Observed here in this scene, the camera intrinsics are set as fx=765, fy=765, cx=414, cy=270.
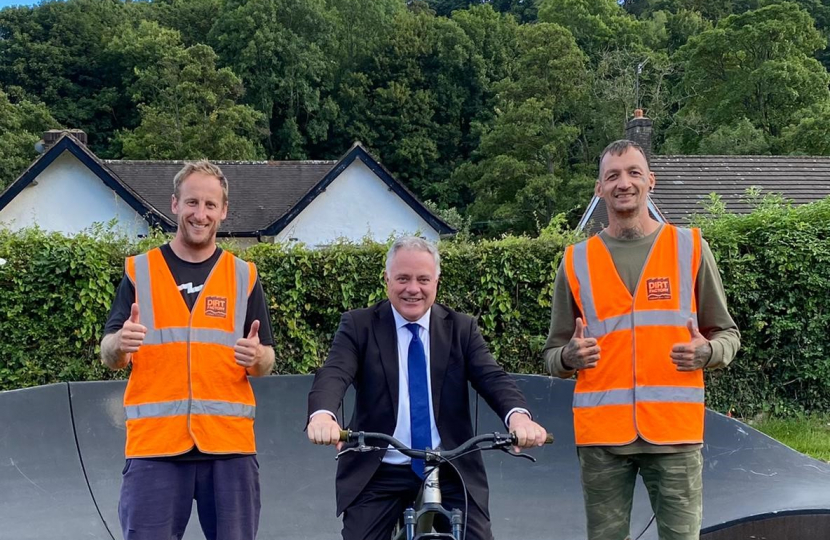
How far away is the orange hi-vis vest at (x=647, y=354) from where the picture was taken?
3.00m

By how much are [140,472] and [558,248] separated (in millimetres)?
4727

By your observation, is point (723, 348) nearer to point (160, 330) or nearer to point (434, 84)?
point (160, 330)

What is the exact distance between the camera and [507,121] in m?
38.8

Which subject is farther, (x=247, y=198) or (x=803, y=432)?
(x=247, y=198)

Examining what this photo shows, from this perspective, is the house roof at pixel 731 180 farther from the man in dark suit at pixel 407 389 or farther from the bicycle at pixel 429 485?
the bicycle at pixel 429 485

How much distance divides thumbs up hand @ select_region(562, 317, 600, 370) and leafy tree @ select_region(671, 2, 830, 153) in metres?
34.6

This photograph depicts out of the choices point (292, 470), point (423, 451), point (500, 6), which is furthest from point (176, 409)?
point (500, 6)

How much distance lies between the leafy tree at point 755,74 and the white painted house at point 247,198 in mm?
19085

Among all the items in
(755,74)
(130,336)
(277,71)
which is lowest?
(130,336)

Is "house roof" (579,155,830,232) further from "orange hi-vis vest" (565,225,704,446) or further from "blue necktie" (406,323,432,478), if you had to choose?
"blue necktie" (406,323,432,478)

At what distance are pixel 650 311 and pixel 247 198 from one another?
22744 millimetres

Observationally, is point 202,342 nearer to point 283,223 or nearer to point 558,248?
point 558,248

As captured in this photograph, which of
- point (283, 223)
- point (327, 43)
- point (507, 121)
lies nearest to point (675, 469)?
point (283, 223)

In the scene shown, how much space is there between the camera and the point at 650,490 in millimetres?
3066
